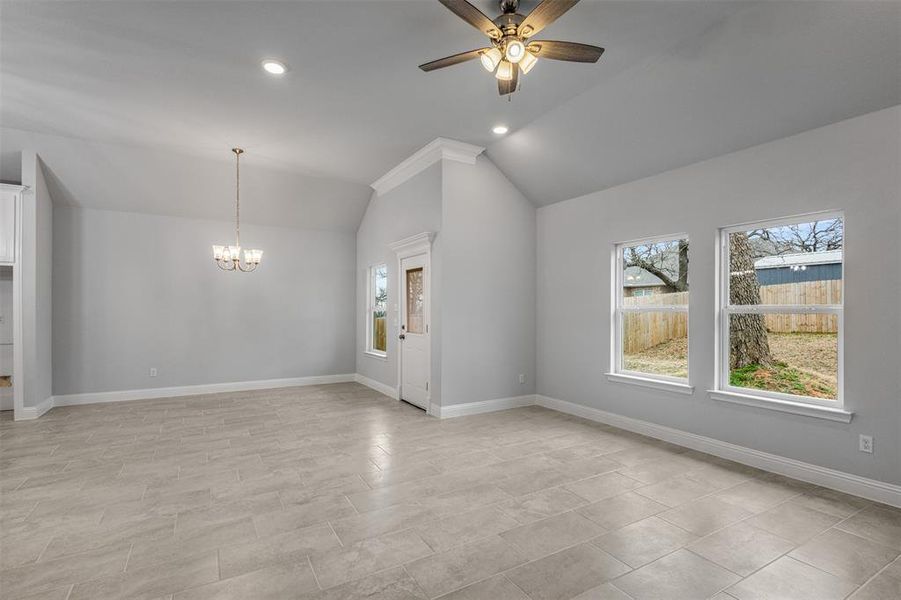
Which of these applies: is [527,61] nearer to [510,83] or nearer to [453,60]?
[510,83]

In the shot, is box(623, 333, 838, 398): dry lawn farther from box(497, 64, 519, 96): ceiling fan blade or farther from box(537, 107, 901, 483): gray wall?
box(497, 64, 519, 96): ceiling fan blade

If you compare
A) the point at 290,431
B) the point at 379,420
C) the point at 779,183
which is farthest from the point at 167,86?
the point at 779,183

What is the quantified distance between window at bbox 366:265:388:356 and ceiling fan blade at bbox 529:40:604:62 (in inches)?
181

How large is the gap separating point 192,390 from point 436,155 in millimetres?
5006

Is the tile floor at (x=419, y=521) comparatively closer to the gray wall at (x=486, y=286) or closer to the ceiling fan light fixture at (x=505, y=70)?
the gray wall at (x=486, y=286)

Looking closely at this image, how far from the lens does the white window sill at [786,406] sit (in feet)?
10.4

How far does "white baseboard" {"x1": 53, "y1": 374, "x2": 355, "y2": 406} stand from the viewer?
19.3 feet

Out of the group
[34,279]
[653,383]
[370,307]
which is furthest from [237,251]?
[653,383]

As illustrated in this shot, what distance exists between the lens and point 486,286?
552cm

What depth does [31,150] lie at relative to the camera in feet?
16.5

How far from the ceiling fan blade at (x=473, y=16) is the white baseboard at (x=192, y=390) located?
6.26 m

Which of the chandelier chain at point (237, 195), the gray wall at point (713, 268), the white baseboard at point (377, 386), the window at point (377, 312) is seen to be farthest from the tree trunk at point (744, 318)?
the chandelier chain at point (237, 195)

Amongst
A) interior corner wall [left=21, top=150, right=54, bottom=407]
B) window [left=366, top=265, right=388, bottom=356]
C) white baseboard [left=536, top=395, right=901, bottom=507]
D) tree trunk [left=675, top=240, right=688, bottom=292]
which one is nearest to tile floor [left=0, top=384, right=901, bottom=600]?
white baseboard [left=536, top=395, right=901, bottom=507]

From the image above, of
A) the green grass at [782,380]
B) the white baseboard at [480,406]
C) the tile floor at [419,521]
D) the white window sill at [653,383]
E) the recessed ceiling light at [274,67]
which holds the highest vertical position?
the recessed ceiling light at [274,67]
